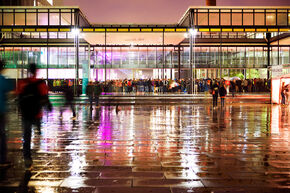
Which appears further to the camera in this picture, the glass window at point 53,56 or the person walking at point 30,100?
the glass window at point 53,56

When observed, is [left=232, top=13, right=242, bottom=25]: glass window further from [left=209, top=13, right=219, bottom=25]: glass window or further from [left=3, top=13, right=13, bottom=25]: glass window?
[left=3, top=13, right=13, bottom=25]: glass window

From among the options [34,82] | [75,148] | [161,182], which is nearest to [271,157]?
[161,182]

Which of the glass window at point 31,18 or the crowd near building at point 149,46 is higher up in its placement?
the glass window at point 31,18

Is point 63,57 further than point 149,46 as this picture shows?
Yes

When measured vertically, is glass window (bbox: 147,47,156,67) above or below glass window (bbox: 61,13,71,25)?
below

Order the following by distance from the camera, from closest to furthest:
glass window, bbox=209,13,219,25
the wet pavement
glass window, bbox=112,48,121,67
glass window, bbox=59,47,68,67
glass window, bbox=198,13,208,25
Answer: the wet pavement
glass window, bbox=198,13,208,25
glass window, bbox=209,13,219,25
glass window, bbox=112,48,121,67
glass window, bbox=59,47,68,67

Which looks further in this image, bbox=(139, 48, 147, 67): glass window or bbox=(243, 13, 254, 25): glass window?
bbox=(139, 48, 147, 67): glass window

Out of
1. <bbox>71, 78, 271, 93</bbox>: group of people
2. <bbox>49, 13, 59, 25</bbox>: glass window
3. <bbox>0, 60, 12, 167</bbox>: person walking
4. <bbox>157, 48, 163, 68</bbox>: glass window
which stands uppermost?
<bbox>49, 13, 59, 25</bbox>: glass window

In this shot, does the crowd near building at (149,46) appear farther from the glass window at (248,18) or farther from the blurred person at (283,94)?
the blurred person at (283,94)

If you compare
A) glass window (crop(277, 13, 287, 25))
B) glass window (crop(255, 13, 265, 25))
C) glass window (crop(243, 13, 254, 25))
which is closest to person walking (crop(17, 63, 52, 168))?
glass window (crop(243, 13, 254, 25))

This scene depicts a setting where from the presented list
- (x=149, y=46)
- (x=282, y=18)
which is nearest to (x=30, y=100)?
(x=282, y=18)

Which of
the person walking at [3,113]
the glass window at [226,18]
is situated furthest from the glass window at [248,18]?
the person walking at [3,113]

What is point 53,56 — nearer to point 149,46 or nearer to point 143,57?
point 143,57

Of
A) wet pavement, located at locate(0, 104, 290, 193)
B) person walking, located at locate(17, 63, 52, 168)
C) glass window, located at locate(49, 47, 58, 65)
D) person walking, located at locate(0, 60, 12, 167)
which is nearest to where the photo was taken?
wet pavement, located at locate(0, 104, 290, 193)
